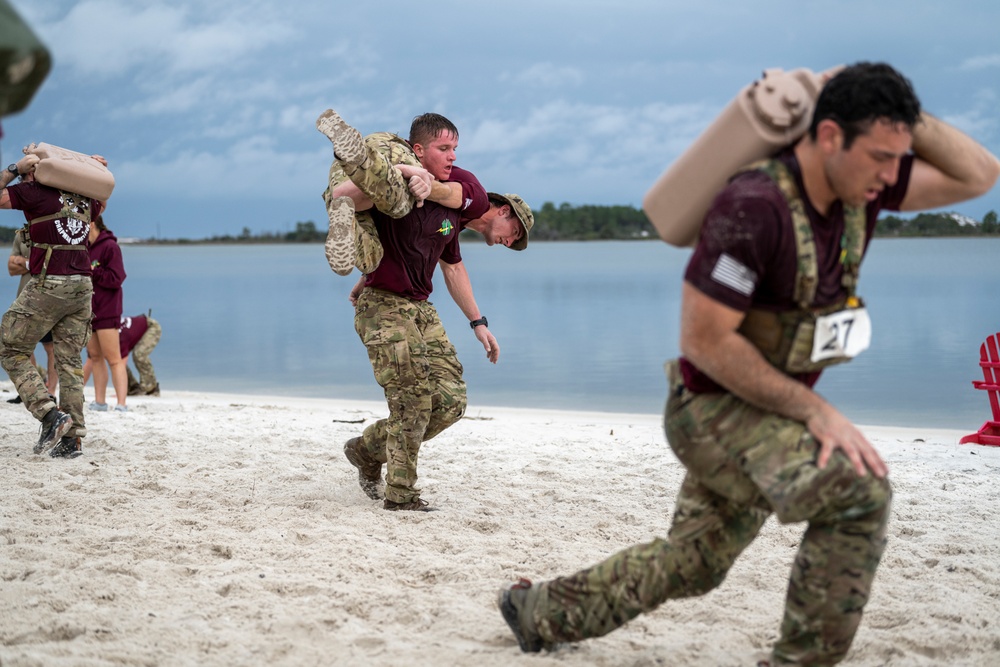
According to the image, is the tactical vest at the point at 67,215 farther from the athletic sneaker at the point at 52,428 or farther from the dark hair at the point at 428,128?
the dark hair at the point at 428,128

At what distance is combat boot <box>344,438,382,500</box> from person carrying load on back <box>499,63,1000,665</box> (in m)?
3.47

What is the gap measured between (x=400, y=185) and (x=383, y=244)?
1.65 ft

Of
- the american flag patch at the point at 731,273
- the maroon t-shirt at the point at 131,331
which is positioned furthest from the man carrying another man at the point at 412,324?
the maroon t-shirt at the point at 131,331

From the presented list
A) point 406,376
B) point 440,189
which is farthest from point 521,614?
point 440,189

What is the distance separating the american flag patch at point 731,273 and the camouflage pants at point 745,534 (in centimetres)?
42

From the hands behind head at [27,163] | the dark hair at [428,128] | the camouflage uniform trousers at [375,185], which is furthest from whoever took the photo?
the hands behind head at [27,163]

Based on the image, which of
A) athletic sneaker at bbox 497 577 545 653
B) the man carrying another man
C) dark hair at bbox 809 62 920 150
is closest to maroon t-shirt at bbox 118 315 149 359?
the man carrying another man

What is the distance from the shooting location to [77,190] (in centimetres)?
801

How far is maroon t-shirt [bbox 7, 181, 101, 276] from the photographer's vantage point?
7914mm

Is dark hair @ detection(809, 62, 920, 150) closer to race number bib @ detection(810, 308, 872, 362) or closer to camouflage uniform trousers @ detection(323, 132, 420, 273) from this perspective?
race number bib @ detection(810, 308, 872, 362)

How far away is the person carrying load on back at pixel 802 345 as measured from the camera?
3.09 meters

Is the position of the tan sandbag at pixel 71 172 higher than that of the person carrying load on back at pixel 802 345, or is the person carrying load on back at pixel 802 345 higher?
the tan sandbag at pixel 71 172

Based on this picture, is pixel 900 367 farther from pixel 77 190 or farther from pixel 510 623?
pixel 510 623

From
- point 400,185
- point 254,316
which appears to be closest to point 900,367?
point 400,185
